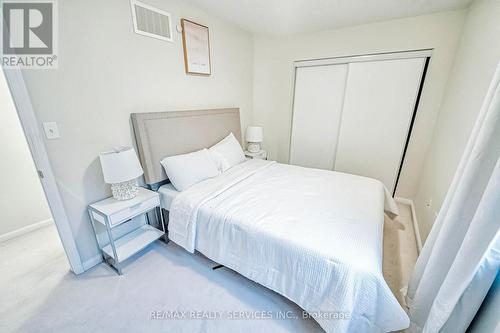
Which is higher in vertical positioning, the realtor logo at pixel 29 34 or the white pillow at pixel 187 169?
the realtor logo at pixel 29 34

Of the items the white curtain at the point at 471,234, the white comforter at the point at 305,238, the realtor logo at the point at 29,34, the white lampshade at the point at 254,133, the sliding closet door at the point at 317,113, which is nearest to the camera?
the white curtain at the point at 471,234

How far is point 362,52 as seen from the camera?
264cm

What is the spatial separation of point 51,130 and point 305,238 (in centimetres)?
190

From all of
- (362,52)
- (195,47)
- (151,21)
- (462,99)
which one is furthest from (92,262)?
(362,52)

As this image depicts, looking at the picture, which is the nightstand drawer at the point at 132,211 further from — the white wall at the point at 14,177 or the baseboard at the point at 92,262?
the white wall at the point at 14,177

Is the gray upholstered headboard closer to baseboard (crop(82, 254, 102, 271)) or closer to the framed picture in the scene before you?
the framed picture

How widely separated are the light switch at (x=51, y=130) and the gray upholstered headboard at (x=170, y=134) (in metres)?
0.54

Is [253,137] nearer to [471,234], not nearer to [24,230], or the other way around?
[471,234]

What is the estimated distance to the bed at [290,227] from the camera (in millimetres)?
1069

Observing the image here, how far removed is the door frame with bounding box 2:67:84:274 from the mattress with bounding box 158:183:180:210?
0.70 m

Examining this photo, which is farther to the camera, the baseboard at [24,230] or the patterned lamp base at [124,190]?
the baseboard at [24,230]

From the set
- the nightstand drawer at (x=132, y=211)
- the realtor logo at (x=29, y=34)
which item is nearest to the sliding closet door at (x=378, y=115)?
the nightstand drawer at (x=132, y=211)

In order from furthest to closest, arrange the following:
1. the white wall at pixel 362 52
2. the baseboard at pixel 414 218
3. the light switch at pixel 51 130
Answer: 1. the white wall at pixel 362 52
2. the baseboard at pixel 414 218
3. the light switch at pixel 51 130

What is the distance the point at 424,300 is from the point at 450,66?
8.62 feet
